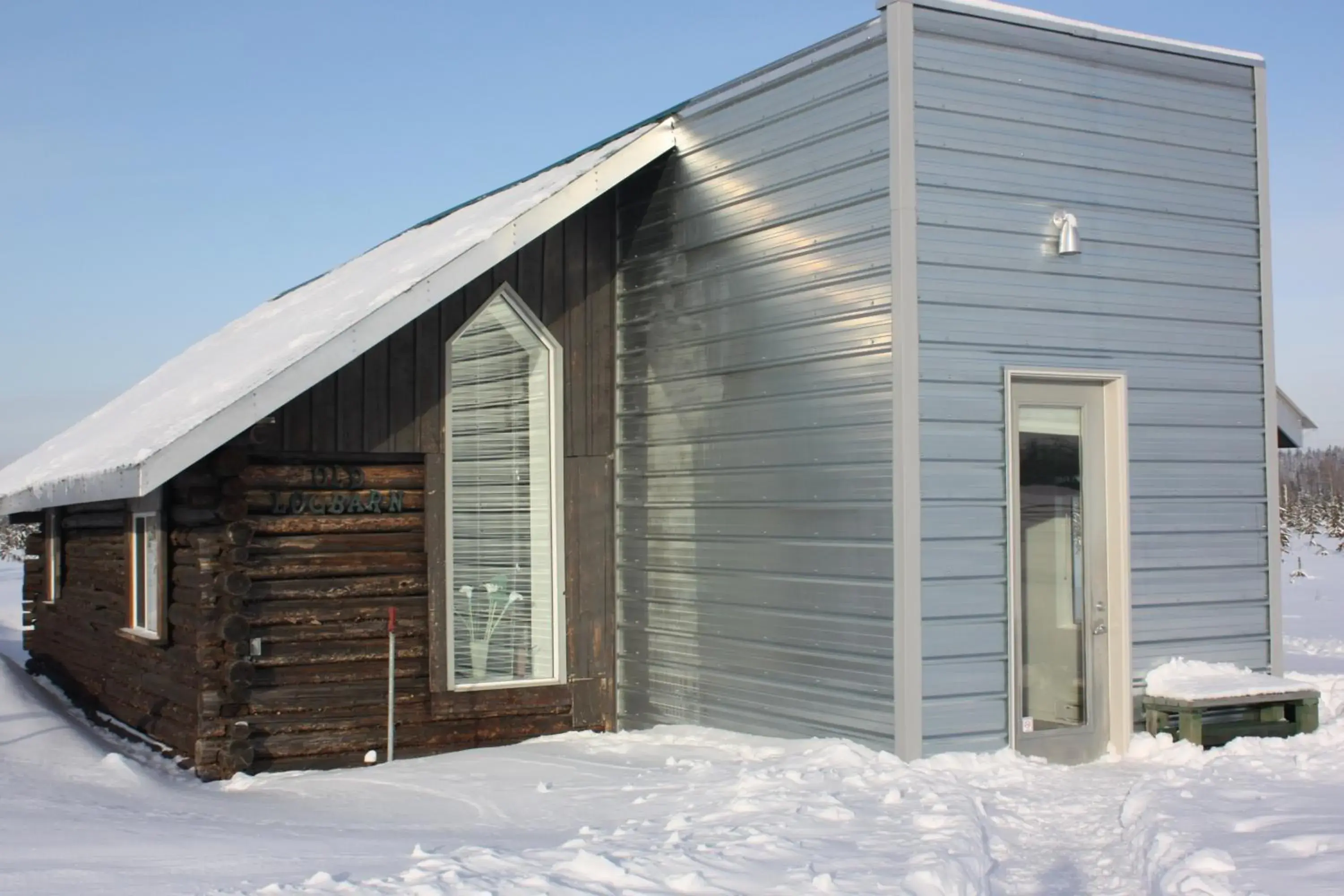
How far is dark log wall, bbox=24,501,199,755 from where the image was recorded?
35.4 ft

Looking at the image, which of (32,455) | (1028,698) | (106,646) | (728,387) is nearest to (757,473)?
(728,387)

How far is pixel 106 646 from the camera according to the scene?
13.3 m

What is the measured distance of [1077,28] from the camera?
9.38 metres

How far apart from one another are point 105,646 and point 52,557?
2.94m

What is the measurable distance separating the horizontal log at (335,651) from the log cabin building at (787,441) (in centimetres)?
3

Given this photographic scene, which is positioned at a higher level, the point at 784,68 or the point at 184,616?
the point at 784,68

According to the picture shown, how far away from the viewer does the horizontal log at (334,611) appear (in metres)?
10.2

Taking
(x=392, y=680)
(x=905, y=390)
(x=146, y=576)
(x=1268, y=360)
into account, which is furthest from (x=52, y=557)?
(x=1268, y=360)

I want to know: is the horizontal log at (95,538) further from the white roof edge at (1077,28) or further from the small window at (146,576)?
the white roof edge at (1077,28)

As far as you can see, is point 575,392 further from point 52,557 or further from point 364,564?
point 52,557

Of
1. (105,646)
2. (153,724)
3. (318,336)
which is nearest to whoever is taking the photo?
(318,336)

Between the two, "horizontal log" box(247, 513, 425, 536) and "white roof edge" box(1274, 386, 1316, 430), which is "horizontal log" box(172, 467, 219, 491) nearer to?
"horizontal log" box(247, 513, 425, 536)

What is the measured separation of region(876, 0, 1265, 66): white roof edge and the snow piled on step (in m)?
4.23

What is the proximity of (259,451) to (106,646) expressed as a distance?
442 centimetres
